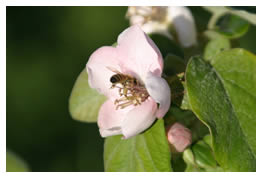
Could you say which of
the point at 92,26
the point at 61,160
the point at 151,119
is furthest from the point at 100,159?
the point at 151,119

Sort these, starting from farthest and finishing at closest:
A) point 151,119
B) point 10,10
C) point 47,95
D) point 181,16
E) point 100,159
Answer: point 10,10
point 47,95
point 100,159
point 181,16
point 151,119

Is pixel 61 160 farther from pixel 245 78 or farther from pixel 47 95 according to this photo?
pixel 245 78

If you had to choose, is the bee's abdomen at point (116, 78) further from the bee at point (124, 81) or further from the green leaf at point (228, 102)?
the green leaf at point (228, 102)

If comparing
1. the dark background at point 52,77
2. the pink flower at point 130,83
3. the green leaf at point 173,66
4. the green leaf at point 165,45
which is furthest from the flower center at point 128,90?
the dark background at point 52,77

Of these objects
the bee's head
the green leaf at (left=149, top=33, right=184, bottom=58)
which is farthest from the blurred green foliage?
the bee's head

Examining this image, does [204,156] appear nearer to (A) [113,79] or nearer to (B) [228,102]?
(B) [228,102]

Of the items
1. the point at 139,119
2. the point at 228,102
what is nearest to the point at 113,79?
the point at 139,119

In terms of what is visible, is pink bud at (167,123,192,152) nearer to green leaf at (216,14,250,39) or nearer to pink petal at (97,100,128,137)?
pink petal at (97,100,128,137)
